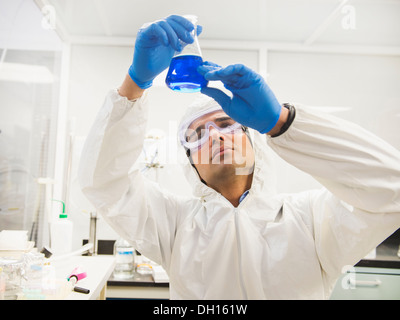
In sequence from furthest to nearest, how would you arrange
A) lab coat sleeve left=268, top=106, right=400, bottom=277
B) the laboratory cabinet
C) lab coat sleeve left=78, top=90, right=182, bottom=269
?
the laboratory cabinet, lab coat sleeve left=78, top=90, right=182, bottom=269, lab coat sleeve left=268, top=106, right=400, bottom=277

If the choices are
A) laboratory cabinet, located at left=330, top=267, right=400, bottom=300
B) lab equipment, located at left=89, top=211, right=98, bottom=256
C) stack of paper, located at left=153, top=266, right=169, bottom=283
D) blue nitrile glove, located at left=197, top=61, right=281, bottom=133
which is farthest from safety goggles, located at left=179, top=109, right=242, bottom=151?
stack of paper, located at left=153, top=266, right=169, bottom=283

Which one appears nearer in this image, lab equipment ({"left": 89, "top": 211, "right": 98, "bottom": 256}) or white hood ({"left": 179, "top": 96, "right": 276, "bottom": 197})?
white hood ({"left": 179, "top": 96, "right": 276, "bottom": 197})

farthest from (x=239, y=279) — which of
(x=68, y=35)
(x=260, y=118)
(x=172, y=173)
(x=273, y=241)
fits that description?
(x=68, y=35)

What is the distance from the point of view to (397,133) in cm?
107

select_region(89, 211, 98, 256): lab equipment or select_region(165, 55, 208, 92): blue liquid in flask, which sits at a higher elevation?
select_region(165, 55, 208, 92): blue liquid in flask

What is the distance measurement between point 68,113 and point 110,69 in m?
0.26

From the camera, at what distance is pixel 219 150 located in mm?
933

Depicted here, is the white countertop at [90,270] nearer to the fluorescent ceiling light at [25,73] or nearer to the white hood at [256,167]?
the white hood at [256,167]

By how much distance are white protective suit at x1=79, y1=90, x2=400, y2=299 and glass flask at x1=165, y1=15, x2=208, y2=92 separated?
109mm

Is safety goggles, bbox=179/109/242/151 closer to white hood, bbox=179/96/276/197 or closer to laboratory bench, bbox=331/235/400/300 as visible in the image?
white hood, bbox=179/96/276/197

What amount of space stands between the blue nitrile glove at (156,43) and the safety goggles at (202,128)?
318 mm

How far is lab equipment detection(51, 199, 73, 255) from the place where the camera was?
1.20 metres

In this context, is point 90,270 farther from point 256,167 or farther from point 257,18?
point 257,18
